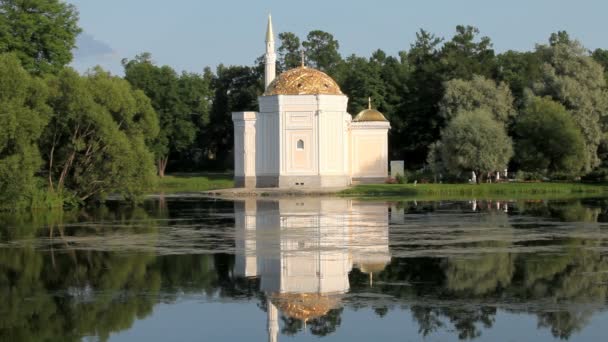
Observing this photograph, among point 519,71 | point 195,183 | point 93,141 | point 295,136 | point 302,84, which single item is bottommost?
point 195,183

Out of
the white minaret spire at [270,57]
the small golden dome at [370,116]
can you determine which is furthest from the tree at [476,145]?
the white minaret spire at [270,57]

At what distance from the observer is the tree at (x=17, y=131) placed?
38938 millimetres

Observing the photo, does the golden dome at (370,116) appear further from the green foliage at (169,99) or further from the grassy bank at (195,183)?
the green foliage at (169,99)

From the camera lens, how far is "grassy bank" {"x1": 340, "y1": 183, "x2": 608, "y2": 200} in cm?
5550

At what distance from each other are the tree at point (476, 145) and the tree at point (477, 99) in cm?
597

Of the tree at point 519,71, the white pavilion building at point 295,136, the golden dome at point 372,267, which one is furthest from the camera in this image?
the tree at point 519,71

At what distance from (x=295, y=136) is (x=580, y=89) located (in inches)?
848

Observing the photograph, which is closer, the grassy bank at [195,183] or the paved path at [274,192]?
the paved path at [274,192]

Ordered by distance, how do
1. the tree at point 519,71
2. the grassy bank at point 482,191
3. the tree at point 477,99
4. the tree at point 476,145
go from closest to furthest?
the grassy bank at point 482,191
the tree at point 476,145
the tree at point 477,99
the tree at point 519,71

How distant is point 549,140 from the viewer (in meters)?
65.1

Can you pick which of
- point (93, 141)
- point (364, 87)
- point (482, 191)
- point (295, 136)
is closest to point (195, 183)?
point (295, 136)

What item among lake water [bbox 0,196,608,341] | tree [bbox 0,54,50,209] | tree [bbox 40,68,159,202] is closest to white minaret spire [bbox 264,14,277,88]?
tree [bbox 40,68,159,202]

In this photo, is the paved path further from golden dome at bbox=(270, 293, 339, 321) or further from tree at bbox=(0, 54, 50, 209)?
golden dome at bbox=(270, 293, 339, 321)

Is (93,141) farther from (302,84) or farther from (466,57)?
(466,57)
